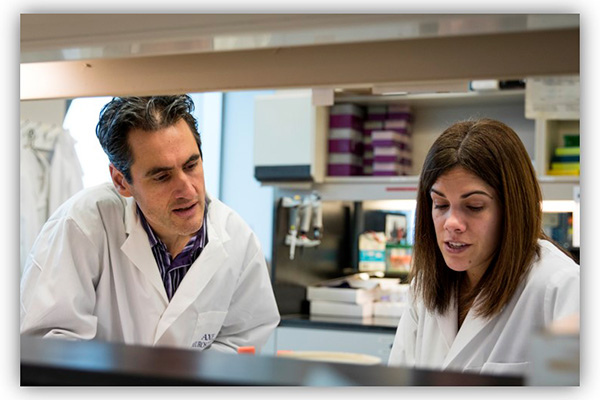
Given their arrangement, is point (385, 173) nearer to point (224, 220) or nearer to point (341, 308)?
point (341, 308)

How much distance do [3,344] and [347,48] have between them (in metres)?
0.96

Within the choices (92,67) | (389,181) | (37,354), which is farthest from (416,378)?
(389,181)

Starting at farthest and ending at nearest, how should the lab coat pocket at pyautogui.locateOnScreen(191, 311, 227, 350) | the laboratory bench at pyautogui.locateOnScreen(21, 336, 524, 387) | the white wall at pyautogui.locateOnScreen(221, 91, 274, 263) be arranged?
the white wall at pyautogui.locateOnScreen(221, 91, 274, 263), the lab coat pocket at pyautogui.locateOnScreen(191, 311, 227, 350), the laboratory bench at pyautogui.locateOnScreen(21, 336, 524, 387)

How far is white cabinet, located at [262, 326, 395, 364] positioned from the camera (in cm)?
334

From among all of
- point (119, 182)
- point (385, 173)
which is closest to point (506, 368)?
point (119, 182)

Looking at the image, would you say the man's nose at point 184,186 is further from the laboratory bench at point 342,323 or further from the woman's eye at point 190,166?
the laboratory bench at point 342,323

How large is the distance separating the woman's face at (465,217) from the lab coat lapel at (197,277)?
0.64 metres

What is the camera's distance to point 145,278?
6.22 feet

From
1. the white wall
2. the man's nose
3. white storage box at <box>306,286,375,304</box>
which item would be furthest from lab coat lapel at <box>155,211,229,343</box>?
the white wall

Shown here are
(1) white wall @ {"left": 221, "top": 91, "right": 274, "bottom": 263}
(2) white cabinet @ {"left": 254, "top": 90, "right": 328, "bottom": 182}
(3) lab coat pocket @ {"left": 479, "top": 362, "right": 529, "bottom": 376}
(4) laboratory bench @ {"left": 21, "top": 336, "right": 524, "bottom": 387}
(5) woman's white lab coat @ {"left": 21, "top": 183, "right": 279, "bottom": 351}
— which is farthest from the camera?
(1) white wall @ {"left": 221, "top": 91, "right": 274, "bottom": 263}

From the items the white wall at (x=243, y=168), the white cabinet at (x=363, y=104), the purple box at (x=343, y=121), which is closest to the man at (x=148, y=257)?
the white cabinet at (x=363, y=104)

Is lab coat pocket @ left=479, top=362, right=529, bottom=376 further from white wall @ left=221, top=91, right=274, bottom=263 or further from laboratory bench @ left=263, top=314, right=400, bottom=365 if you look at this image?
white wall @ left=221, top=91, right=274, bottom=263

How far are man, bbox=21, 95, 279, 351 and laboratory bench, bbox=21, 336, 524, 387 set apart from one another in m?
0.85

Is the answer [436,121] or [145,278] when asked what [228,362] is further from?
[436,121]
